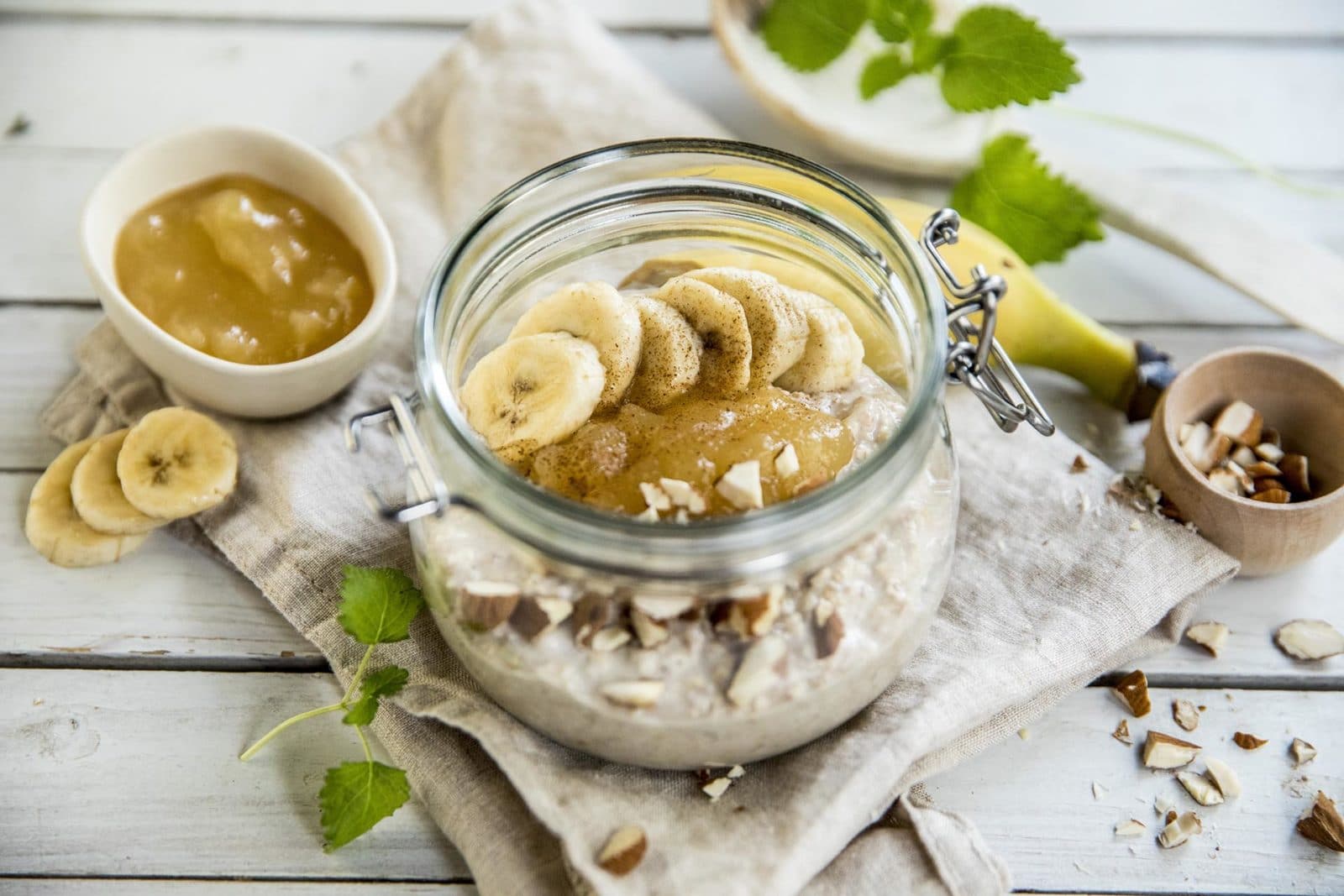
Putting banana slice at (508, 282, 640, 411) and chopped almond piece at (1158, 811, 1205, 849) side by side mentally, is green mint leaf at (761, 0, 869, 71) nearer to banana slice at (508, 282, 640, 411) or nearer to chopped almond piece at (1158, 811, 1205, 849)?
banana slice at (508, 282, 640, 411)

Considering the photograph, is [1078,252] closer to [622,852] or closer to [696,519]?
[696,519]

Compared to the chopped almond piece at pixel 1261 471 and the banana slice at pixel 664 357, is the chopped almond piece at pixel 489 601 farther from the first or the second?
the chopped almond piece at pixel 1261 471

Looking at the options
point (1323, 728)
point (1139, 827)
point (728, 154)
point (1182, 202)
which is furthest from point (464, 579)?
point (1182, 202)

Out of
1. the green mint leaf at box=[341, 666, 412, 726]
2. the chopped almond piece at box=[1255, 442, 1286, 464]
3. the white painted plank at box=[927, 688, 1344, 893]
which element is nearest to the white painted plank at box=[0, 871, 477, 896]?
the green mint leaf at box=[341, 666, 412, 726]

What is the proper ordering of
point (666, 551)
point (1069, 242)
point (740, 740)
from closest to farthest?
point (666, 551) → point (740, 740) → point (1069, 242)

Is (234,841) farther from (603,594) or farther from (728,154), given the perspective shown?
(728,154)

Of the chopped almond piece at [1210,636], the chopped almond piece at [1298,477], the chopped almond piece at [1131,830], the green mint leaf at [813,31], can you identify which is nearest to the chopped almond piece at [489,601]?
the chopped almond piece at [1131,830]
